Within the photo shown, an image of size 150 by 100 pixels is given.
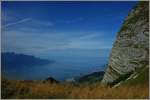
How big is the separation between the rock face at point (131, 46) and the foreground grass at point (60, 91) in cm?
499

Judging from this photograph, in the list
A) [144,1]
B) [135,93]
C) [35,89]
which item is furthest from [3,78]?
[144,1]

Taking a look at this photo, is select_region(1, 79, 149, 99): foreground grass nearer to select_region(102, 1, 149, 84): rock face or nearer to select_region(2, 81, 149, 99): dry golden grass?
select_region(2, 81, 149, 99): dry golden grass

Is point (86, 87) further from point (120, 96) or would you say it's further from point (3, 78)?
point (3, 78)

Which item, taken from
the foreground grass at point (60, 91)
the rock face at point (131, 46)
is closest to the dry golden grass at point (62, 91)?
the foreground grass at point (60, 91)

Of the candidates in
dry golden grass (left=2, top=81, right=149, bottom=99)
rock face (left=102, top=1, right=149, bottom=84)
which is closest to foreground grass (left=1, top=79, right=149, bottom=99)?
A: dry golden grass (left=2, top=81, right=149, bottom=99)

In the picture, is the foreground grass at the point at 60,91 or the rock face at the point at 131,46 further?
the rock face at the point at 131,46

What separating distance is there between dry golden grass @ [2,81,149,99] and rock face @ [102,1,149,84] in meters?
5.03

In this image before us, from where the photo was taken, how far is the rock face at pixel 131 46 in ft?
69.5

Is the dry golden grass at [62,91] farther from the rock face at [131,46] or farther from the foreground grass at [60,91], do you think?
the rock face at [131,46]

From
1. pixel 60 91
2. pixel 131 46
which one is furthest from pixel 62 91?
pixel 131 46

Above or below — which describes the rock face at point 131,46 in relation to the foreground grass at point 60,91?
above

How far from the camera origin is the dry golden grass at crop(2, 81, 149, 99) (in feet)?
48.9

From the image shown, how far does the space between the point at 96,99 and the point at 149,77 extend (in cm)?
282

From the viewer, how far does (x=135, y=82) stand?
17.9 metres
